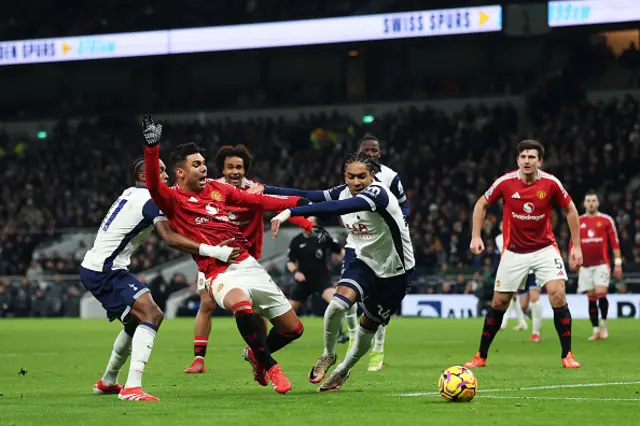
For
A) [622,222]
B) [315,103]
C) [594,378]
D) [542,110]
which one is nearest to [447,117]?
[542,110]

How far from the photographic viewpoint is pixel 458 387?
8820mm

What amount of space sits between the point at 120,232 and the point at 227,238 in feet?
3.86

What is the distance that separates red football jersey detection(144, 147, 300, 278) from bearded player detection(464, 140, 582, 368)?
396 centimetres

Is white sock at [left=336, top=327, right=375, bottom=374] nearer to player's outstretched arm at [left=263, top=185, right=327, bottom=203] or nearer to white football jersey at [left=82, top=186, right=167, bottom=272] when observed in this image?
player's outstretched arm at [left=263, top=185, right=327, bottom=203]

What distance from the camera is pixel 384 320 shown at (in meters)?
10.5

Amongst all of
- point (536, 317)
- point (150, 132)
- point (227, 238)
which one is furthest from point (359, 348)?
point (536, 317)

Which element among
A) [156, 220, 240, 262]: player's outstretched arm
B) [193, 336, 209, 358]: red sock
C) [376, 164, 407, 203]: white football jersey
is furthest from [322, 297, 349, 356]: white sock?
[193, 336, 209, 358]: red sock

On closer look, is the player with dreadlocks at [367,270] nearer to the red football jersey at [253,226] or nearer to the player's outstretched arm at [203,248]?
the red football jersey at [253,226]

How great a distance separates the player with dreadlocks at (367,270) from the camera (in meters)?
10.2

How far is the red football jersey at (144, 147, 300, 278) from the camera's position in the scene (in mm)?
9852

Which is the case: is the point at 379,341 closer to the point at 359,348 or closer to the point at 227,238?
the point at 359,348

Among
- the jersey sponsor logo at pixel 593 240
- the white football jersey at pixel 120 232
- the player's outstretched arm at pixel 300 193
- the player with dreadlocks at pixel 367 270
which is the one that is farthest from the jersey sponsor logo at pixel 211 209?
the jersey sponsor logo at pixel 593 240

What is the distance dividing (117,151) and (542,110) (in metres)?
15.8

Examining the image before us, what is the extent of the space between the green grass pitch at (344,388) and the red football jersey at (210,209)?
1.31 m
